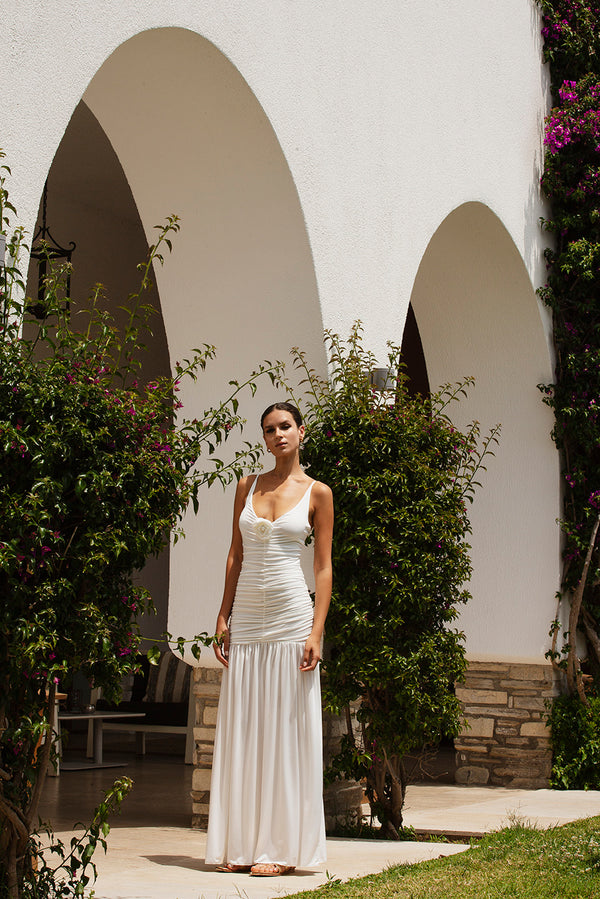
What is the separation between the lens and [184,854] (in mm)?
4703

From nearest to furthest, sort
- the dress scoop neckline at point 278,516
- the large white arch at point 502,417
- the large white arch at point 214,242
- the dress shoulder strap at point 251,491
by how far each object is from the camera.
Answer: the dress scoop neckline at point 278,516 < the dress shoulder strap at point 251,491 < the large white arch at point 214,242 < the large white arch at point 502,417

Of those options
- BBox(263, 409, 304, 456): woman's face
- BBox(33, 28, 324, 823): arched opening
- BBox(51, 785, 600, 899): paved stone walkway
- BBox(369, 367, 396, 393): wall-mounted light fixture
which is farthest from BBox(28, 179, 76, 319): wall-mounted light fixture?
BBox(51, 785, 600, 899): paved stone walkway

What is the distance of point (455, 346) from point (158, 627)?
15.5 ft

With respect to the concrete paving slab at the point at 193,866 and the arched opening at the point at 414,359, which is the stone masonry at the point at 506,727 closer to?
the concrete paving slab at the point at 193,866

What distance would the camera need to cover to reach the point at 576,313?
8445 millimetres

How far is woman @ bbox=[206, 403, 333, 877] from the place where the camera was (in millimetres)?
4125

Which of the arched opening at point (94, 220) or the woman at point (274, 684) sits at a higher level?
the arched opening at point (94, 220)

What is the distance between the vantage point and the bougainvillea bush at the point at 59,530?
9.23 ft

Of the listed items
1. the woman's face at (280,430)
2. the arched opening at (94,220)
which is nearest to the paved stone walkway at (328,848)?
the woman's face at (280,430)

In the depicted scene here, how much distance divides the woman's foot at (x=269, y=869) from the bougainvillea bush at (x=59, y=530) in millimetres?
1249

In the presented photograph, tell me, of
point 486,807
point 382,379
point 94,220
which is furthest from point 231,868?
point 94,220

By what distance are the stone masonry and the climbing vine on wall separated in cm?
27

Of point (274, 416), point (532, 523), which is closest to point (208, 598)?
point (274, 416)

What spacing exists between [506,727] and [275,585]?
4.34m
